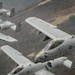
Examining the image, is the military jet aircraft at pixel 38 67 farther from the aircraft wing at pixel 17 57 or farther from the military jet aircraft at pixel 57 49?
the military jet aircraft at pixel 57 49

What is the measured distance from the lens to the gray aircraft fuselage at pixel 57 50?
31500 millimetres

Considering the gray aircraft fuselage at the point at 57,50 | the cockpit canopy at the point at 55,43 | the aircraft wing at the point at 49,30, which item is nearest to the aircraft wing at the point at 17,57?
the gray aircraft fuselage at the point at 57,50

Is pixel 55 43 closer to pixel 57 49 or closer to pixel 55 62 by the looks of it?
pixel 57 49

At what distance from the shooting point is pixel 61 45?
3219 centimetres

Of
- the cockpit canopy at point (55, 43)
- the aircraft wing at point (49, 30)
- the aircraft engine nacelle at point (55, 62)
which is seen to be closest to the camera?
the cockpit canopy at point (55, 43)

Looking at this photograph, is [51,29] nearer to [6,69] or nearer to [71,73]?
[71,73]

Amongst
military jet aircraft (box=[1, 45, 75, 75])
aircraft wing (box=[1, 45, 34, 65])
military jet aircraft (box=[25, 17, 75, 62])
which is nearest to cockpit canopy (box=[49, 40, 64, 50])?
military jet aircraft (box=[25, 17, 75, 62])

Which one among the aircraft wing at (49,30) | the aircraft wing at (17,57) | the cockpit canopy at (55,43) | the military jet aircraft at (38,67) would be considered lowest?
the aircraft wing at (17,57)

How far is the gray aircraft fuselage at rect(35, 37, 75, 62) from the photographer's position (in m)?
31.5

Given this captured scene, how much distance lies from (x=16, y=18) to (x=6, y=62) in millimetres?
38300

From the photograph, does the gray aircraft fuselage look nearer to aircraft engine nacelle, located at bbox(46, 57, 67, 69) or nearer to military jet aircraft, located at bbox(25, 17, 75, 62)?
military jet aircraft, located at bbox(25, 17, 75, 62)

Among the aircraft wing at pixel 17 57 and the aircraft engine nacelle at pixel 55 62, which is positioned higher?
the aircraft engine nacelle at pixel 55 62

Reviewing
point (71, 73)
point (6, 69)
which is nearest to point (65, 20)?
point (6, 69)

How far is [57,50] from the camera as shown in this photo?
1261 inches
